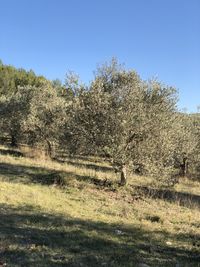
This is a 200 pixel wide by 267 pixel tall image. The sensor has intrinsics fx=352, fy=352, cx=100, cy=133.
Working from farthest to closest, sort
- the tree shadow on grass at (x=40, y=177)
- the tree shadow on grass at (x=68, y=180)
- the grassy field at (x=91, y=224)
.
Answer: the tree shadow on grass at (x=40, y=177) → the tree shadow on grass at (x=68, y=180) → the grassy field at (x=91, y=224)

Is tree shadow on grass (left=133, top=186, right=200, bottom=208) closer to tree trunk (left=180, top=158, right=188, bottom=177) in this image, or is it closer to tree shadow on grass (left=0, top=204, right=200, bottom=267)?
tree shadow on grass (left=0, top=204, right=200, bottom=267)

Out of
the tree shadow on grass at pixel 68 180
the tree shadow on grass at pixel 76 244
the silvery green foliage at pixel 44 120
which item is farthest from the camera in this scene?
the silvery green foliage at pixel 44 120

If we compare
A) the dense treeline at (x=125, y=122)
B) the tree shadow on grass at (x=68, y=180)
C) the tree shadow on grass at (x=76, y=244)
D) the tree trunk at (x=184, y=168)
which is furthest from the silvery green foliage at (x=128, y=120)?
the tree trunk at (x=184, y=168)

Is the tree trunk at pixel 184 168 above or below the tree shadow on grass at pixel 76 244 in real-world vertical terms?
above

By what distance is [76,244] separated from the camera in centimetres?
848

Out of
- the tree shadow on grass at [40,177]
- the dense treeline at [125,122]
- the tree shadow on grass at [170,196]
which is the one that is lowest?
the tree shadow on grass at [170,196]

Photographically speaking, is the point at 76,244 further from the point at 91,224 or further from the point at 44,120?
the point at 44,120

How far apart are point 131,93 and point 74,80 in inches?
128

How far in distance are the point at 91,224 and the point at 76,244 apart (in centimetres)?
227

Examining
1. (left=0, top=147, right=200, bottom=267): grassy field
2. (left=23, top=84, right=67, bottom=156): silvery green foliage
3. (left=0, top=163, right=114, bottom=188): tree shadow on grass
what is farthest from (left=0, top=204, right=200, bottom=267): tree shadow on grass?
(left=23, top=84, right=67, bottom=156): silvery green foliage

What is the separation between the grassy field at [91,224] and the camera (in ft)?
25.1

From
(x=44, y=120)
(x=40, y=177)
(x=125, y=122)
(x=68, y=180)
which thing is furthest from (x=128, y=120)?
(x=44, y=120)

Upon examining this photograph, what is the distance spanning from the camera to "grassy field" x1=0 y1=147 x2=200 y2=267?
7664mm

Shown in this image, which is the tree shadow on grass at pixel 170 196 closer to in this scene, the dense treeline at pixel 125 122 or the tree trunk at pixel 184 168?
the dense treeline at pixel 125 122
